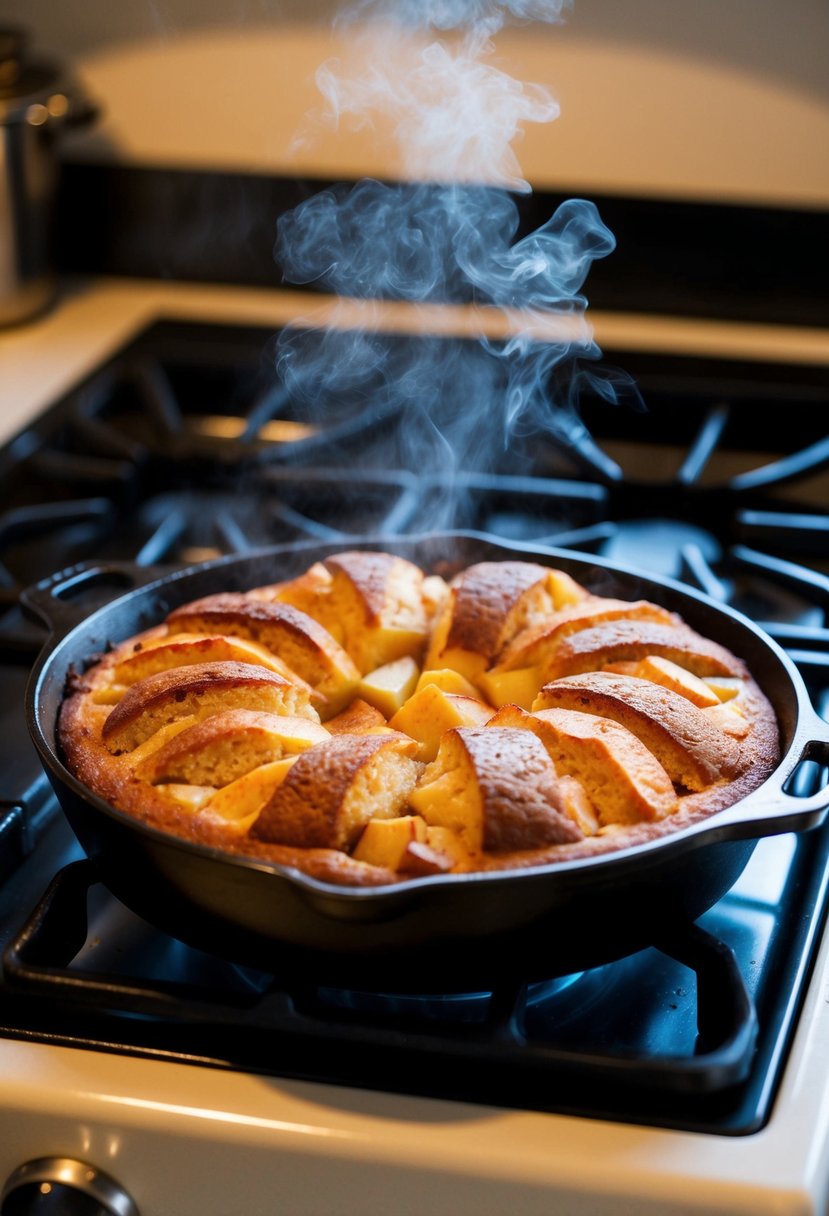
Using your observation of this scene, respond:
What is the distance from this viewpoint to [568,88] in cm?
183

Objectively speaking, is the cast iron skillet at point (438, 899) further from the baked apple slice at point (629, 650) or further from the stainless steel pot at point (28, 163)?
the stainless steel pot at point (28, 163)

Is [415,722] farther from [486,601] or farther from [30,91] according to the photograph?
[30,91]

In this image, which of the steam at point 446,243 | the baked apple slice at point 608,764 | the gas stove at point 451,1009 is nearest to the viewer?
the gas stove at point 451,1009

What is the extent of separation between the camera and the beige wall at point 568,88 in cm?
A: 177

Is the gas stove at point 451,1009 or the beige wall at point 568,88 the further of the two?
the beige wall at point 568,88

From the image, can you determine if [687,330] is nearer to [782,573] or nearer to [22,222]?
[782,573]

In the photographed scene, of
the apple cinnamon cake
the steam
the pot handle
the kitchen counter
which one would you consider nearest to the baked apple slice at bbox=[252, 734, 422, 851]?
the apple cinnamon cake

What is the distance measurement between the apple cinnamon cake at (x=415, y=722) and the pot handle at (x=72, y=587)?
0.16 ft

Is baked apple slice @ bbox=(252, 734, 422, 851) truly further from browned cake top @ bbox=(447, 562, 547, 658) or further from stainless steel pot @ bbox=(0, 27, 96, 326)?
stainless steel pot @ bbox=(0, 27, 96, 326)

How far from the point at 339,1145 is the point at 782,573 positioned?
0.82 meters

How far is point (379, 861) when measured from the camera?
848 millimetres

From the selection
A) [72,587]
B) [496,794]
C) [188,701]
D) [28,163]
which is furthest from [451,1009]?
[28,163]

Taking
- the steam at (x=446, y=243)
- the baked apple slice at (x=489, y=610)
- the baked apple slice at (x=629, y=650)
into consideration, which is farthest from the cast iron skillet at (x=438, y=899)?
the steam at (x=446, y=243)

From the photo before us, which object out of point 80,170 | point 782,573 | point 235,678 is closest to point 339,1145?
point 235,678
